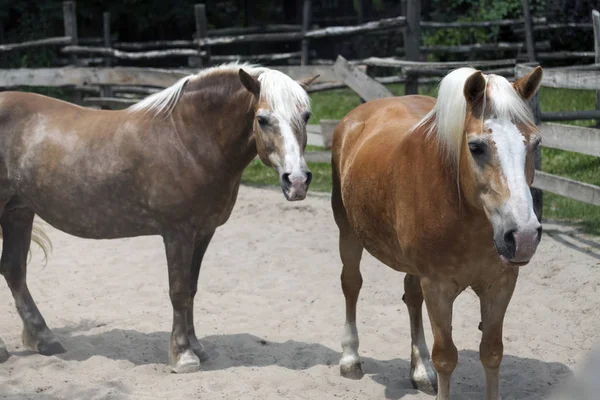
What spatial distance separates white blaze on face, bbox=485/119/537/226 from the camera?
2.66 metres

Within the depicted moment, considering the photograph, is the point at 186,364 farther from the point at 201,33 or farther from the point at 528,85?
the point at 201,33

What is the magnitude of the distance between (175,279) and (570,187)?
3.69 metres

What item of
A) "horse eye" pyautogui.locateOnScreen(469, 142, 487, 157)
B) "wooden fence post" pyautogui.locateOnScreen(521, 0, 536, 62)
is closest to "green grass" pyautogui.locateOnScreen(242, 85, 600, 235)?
→ "wooden fence post" pyautogui.locateOnScreen(521, 0, 536, 62)

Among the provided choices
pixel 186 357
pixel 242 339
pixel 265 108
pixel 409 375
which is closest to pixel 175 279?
pixel 186 357

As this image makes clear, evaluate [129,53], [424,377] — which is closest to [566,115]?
[424,377]

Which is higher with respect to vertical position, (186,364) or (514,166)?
(514,166)

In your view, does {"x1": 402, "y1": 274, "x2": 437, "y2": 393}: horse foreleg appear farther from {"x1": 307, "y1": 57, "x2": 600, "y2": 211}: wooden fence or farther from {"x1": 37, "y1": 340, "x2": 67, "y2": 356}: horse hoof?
{"x1": 307, "y1": 57, "x2": 600, "y2": 211}: wooden fence

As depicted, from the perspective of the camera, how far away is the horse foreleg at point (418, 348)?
12.8 feet

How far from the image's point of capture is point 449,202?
3.08 meters

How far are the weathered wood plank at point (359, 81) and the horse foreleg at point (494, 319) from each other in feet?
16.9

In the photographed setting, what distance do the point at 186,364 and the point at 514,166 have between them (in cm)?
223

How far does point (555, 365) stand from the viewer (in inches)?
161

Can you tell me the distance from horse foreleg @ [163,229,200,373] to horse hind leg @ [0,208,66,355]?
79 cm

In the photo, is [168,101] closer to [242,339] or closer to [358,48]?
[242,339]
